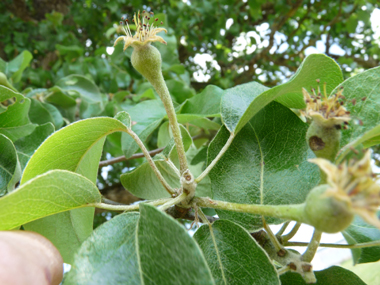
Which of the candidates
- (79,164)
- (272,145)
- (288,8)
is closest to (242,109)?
(272,145)

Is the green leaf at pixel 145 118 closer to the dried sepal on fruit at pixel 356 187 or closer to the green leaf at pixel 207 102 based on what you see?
the green leaf at pixel 207 102

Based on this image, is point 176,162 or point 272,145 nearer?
point 272,145

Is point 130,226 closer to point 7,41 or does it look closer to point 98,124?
point 98,124

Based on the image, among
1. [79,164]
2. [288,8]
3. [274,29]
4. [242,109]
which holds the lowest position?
[79,164]

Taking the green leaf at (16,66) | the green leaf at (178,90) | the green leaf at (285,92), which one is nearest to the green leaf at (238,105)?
the green leaf at (285,92)

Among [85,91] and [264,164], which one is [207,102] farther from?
[85,91]

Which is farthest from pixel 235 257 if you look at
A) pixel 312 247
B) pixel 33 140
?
pixel 33 140
